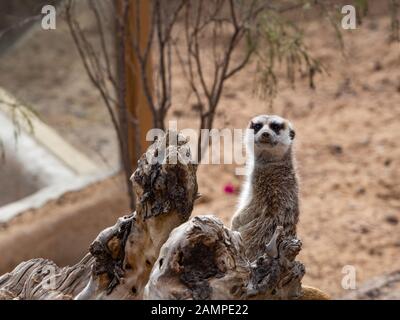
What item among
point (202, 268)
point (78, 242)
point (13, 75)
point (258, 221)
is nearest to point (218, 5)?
point (258, 221)

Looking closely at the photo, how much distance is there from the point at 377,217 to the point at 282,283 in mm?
2814

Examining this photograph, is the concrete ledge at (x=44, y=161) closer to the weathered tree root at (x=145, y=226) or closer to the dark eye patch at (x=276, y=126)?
the dark eye patch at (x=276, y=126)

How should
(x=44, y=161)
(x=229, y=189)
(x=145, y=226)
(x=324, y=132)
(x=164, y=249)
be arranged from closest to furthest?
(x=164, y=249)
(x=145, y=226)
(x=44, y=161)
(x=229, y=189)
(x=324, y=132)

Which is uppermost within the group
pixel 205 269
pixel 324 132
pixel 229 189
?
pixel 324 132

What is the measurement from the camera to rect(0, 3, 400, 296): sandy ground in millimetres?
4469

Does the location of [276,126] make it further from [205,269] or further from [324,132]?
[324,132]

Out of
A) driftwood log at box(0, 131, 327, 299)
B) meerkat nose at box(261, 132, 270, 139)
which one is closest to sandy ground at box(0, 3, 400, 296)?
meerkat nose at box(261, 132, 270, 139)

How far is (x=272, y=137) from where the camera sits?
288cm

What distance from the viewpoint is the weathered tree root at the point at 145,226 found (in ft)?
6.56

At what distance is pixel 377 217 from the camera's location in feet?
15.3

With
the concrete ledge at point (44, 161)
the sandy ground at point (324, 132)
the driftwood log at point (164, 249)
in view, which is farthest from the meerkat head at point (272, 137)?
the concrete ledge at point (44, 161)

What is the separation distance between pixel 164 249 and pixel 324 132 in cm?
396

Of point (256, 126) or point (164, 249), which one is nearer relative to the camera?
point (164, 249)

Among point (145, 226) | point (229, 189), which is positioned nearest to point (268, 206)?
point (145, 226)
